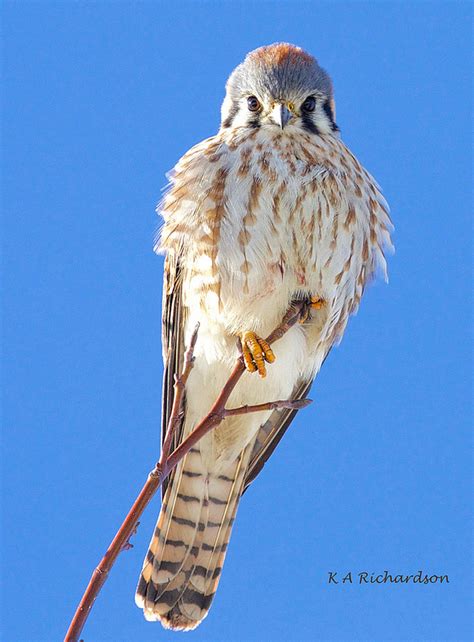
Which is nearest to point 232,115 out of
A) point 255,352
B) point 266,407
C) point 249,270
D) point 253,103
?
point 253,103

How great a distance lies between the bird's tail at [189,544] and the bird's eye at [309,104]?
1.33 m

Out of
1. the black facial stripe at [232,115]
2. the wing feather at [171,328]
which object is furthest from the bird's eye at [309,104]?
the wing feather at [171,328]

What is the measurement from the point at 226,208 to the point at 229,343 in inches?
18.0

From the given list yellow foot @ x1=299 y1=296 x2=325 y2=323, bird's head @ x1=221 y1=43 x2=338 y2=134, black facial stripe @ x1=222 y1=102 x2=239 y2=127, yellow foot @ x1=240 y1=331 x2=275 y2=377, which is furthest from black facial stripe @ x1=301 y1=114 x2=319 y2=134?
yellow foot @ x1=240 y1=331 x2=275 y2=377

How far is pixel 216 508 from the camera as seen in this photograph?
3582mm

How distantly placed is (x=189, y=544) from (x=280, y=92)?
1.66m

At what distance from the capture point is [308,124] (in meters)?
3.39

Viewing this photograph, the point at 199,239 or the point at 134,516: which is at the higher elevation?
the point at 199,239

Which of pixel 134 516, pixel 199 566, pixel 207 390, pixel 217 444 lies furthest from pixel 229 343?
pixel 134 516

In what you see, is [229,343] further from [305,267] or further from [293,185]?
[293,185]

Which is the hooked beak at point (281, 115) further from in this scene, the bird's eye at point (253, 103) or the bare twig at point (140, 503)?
the bare twig at point (140, 503)

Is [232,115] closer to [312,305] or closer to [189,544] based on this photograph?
[312,305]

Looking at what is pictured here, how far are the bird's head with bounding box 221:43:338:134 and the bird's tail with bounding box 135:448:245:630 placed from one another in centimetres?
126

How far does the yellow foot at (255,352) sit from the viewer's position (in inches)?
117
